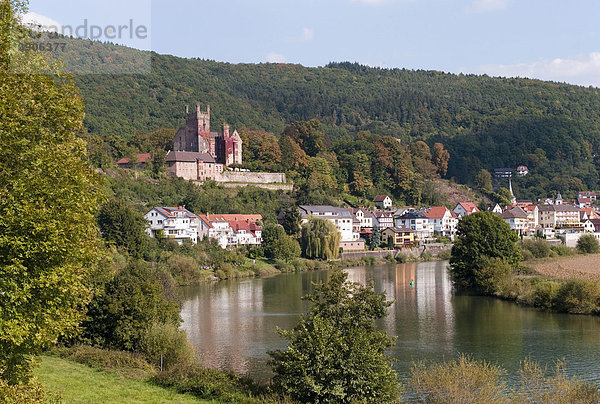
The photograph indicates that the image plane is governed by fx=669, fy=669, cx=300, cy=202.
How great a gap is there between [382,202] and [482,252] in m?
44.2

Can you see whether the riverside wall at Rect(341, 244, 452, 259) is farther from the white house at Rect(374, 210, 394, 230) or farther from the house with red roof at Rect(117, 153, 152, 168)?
the house with red roof at Rect(117, 153, 152, 168)

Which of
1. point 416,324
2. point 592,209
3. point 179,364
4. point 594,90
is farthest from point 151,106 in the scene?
point 594,90

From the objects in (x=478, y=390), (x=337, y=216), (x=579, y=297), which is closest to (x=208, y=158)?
(x=337, y=216)

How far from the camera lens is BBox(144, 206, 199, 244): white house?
56.6 metres

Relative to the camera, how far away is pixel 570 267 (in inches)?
1896

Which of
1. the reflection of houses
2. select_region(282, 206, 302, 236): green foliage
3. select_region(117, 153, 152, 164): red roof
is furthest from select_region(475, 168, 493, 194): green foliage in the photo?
select_region(117, 153, 152, 164): red roof

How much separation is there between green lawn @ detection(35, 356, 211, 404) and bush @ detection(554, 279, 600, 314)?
23.1m

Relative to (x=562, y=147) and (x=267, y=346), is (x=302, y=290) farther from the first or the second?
(x=562, y=147)

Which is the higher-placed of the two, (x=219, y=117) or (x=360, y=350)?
(x=219, y=117)

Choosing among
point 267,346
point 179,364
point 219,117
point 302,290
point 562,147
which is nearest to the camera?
point 179,364

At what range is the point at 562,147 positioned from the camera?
129 m

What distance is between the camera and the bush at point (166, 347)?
20.3 meters

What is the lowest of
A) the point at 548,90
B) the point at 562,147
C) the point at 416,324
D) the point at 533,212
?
the point at 416,324

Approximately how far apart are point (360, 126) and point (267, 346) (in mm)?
132256
